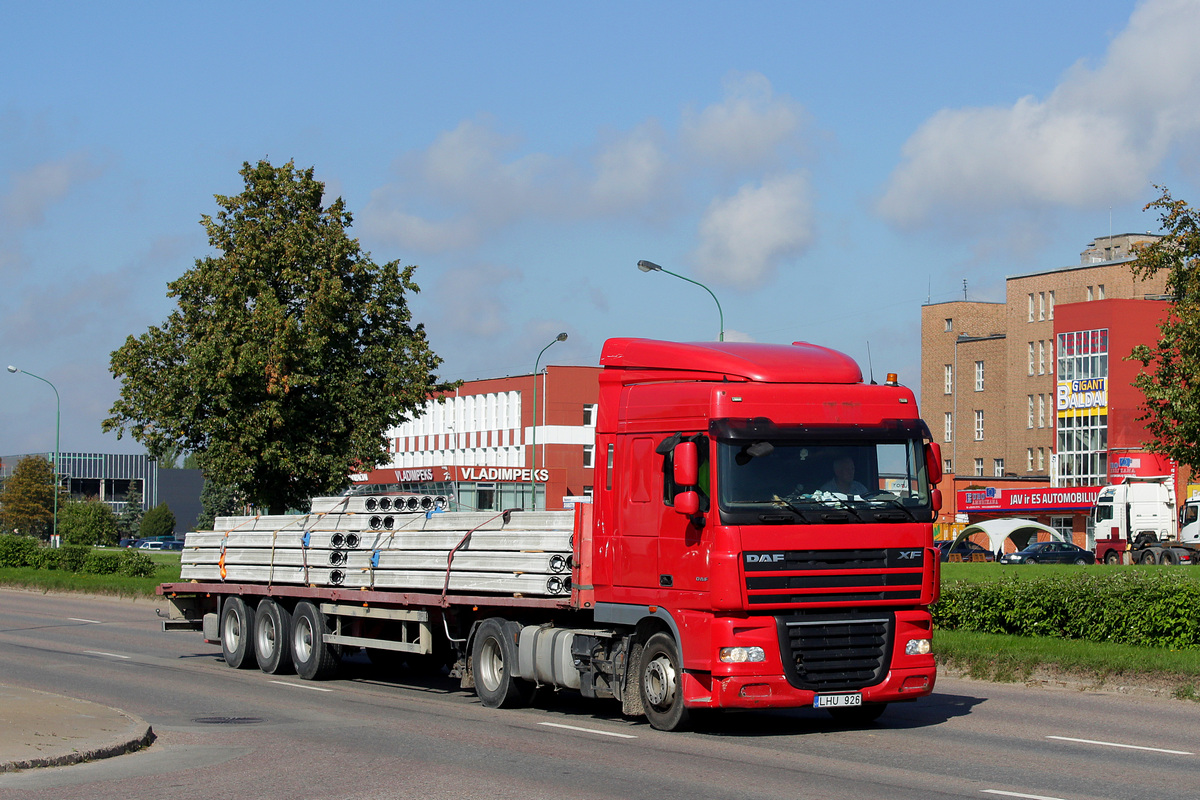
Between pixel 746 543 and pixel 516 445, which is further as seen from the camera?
pixel 516 445

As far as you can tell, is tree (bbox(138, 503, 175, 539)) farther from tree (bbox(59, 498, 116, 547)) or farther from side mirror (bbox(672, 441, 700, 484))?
side mirror (bbox(672, 441, 700, 484))

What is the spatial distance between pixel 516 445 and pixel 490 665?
82.5m

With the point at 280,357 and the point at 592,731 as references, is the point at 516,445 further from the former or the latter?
the point at 592,731

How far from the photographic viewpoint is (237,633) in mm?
19562

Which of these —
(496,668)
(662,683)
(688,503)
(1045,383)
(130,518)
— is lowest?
(130,518)

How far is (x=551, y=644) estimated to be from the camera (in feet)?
44.7

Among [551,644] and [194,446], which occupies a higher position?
[194,446]

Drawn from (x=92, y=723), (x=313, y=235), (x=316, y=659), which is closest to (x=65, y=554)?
(x=313, y=235)

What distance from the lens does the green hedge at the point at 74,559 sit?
42094 millimetres

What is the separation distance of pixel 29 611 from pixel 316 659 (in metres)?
18.2

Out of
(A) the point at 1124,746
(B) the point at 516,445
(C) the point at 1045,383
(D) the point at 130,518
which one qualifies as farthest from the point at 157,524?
(A) the point at 1124,746

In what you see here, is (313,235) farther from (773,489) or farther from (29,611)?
(773,489)

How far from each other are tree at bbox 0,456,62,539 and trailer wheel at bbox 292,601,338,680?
99471 millimetres

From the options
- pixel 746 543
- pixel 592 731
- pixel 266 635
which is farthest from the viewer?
pixel 266 635
